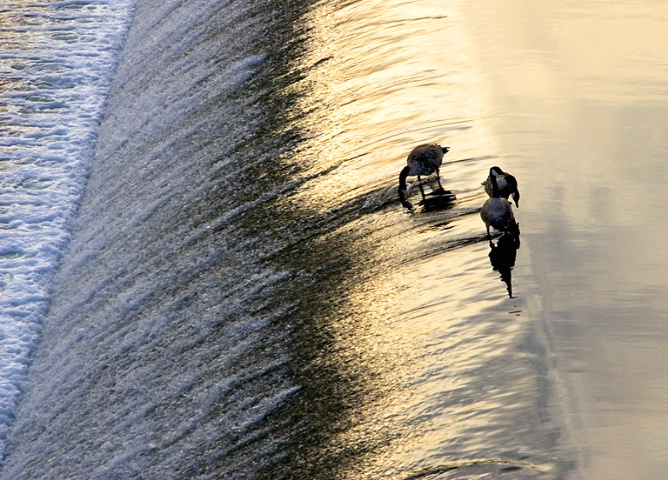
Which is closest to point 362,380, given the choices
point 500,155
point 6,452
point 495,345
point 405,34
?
point 495,345

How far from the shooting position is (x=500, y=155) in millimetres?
8070

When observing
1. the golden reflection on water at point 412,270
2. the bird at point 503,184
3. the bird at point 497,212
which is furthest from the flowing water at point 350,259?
the bird at point 503,184

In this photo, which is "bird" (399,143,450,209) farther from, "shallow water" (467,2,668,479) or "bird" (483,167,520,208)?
"shallow water" (467,2,668,479)

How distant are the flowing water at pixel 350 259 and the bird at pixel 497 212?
197mm

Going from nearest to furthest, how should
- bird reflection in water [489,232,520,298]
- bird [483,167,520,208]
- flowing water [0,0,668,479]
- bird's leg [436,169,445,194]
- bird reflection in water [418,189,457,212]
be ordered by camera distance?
flowing water [0,0,668,479] < bird reflection in water [489,232,520,298] < bird [483,167,520,208] < bird reflection in water [418,189,457,212] < bird's leg [436,169,445,194]

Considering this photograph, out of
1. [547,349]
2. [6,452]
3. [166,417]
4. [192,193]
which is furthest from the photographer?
[192,193]

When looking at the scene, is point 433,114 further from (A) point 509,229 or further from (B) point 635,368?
(B) point 635,368

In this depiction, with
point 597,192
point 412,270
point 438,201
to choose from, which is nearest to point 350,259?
point 412,270

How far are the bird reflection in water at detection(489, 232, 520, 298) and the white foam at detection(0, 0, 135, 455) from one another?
3.93 meters

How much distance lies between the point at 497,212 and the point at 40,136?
7.76 metres

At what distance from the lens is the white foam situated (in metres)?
9.46

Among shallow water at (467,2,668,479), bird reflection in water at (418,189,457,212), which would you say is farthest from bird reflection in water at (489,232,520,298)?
bird reflection in water at (418,189,457,212)

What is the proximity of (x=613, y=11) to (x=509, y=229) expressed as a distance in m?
4.67

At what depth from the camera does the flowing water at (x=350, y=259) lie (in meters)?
5.66
